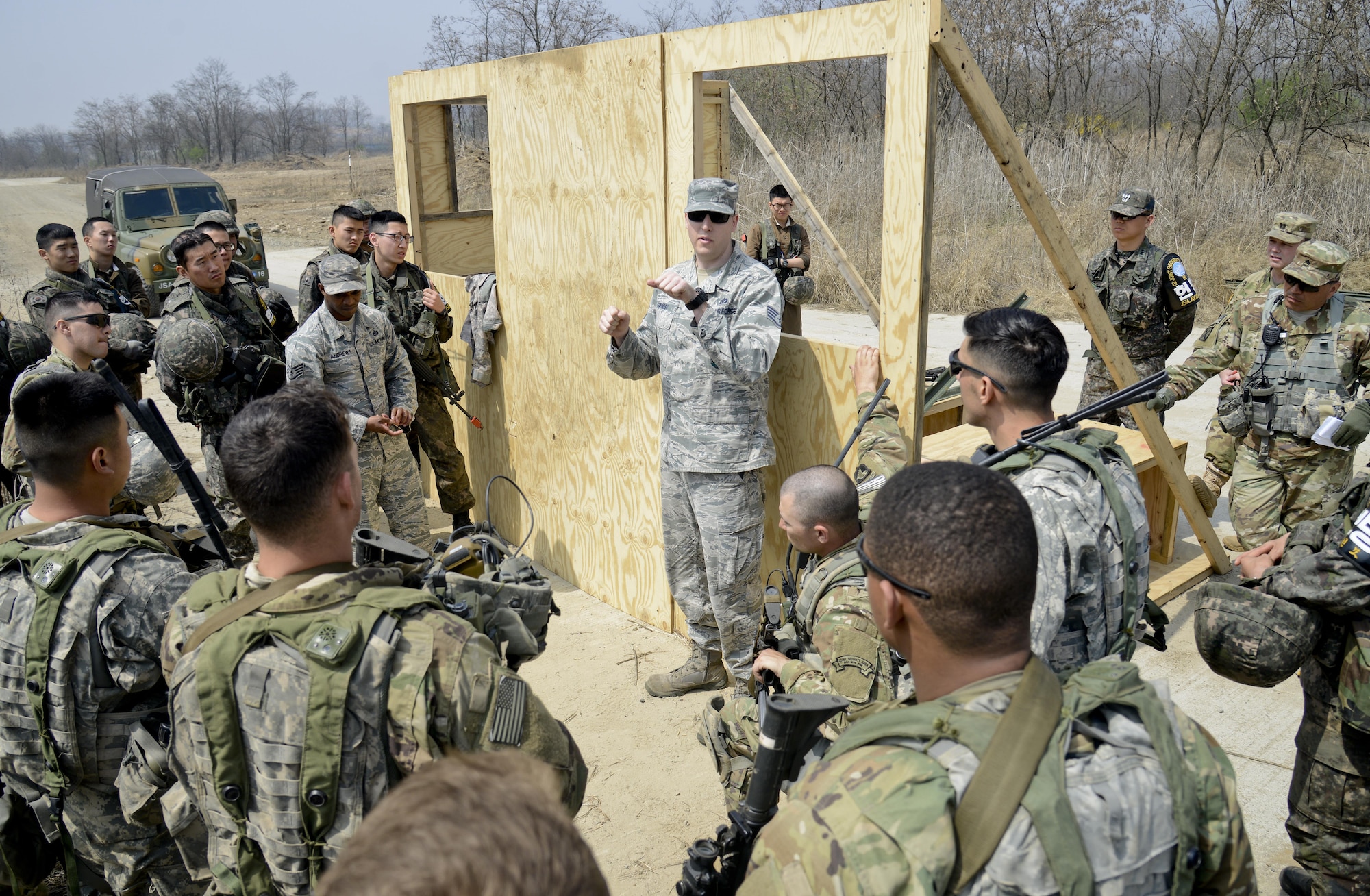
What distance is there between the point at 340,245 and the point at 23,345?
194 centimetres

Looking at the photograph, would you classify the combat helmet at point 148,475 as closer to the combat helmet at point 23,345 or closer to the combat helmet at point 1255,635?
the combat helmet at point 23,345

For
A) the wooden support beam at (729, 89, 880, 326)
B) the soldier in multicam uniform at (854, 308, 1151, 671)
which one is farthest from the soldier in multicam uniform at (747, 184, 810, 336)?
the soldier in multicam uniform at (854, 308, 1151, 671)

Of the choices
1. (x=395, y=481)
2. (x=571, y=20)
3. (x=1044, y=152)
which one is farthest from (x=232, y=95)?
(x=395, y=481)

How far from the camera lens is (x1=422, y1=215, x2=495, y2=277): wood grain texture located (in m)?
7.02

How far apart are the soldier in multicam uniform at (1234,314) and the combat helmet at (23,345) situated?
6820mm

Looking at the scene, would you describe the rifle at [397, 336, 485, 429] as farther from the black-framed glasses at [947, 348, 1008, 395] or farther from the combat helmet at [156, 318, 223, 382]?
the black-framed glasses at [947, 348, 1008, 395]

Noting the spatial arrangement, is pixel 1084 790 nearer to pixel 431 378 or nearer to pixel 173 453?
pixel 173 453

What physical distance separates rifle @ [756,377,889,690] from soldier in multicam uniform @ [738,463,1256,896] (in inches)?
45.1

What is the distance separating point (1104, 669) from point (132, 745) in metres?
2.28

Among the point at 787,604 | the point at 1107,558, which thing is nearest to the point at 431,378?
the point at 787,604

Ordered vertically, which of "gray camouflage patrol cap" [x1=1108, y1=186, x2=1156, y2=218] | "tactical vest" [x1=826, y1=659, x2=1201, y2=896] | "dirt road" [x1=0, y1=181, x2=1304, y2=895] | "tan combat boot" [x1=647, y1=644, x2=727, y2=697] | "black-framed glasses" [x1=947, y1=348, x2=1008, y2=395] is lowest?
"dirt road" [x1=0, y1=181, x2=1304, y2=895]

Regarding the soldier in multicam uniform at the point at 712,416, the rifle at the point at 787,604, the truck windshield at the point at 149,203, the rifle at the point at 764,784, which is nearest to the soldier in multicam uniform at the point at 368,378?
the soldier in multicam uniform at the point at 712,416

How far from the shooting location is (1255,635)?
2.66 meters

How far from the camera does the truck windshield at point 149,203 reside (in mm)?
15836
